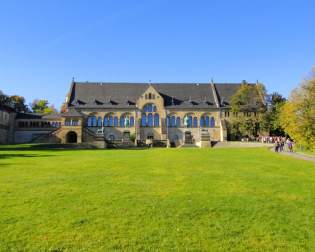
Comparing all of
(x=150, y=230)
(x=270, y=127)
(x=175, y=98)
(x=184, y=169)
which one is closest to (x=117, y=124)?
(x=175, y=98)

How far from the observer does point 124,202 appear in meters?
12.4

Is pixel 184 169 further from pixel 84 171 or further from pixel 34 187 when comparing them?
pixel 34 187

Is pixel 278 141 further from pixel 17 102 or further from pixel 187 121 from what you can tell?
pixel 17 102

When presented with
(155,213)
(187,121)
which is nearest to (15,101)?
(187,121)

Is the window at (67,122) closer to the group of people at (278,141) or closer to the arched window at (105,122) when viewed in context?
the arched window at (105,122)

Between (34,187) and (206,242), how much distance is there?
8.31 m

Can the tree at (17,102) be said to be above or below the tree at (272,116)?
above

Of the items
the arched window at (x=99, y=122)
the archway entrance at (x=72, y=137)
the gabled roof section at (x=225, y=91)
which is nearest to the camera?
Answer: the archway entrance at (x=72, y=137)

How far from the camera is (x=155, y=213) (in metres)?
11.3

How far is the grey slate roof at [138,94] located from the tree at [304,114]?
143 feet

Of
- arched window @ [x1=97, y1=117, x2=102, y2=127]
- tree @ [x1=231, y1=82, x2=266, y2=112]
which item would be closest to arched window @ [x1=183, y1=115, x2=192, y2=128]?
tree @ [x1=231, y1=82, x2=266, y2=112]

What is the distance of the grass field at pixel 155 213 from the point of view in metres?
9.10

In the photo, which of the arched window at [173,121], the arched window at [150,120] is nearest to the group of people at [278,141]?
the arched window at [173,121]

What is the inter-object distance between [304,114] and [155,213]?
2749 cm
